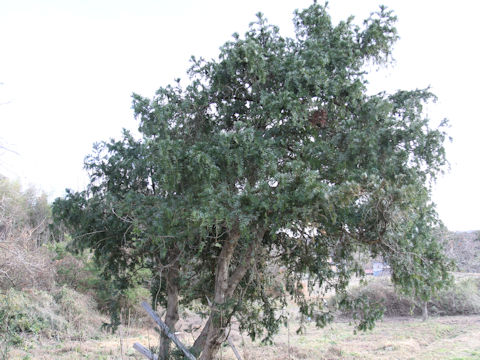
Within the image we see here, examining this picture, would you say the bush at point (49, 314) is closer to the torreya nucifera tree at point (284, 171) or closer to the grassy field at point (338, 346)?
the grassy field at point (338, 346)

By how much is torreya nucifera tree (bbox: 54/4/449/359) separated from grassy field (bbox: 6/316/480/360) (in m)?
2.12

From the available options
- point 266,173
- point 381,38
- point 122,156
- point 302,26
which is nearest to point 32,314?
point 122,156

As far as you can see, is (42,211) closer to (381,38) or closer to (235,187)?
(235,187)

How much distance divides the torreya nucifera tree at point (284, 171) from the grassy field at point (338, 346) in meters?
2.12

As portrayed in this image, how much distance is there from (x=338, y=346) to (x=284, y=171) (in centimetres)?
837

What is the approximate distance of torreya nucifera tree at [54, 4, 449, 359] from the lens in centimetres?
533

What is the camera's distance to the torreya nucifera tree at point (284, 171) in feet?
17.5

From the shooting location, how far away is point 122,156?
7980mm

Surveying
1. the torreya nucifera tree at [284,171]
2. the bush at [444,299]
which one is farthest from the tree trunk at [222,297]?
the bush at [444,299]

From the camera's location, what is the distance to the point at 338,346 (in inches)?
476

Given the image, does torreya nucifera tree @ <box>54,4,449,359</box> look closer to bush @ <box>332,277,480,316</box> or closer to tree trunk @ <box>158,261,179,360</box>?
tree trunk @ <box>158,261,179,360</box>

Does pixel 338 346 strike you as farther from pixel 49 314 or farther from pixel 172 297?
pixel 49 314

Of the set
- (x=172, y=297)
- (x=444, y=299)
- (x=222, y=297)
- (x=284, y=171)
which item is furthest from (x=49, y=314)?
(x=444, y=299)

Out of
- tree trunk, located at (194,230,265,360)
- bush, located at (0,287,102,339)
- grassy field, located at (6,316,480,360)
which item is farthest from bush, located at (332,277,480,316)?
tree trunk, located at (194,230,265,360)
